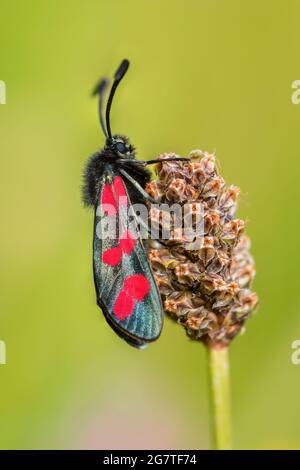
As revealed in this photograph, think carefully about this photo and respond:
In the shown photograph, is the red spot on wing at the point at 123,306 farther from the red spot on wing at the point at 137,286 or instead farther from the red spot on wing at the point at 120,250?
the red spot on wing at the point at 120,250

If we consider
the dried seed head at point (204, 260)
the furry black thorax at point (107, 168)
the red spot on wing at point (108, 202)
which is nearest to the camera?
the dried seed head at point (204, 260)

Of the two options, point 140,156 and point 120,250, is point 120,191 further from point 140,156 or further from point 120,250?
point 140,156

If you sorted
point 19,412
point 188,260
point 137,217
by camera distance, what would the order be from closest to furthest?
point 188,260 < point 137,217 < point 19,412

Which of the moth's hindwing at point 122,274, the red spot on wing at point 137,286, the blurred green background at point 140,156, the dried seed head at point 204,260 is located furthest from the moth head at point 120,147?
the blurred green background at point 140,156

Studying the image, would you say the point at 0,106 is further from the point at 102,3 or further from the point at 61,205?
the point at 102,3

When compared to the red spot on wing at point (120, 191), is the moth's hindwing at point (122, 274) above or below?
below
